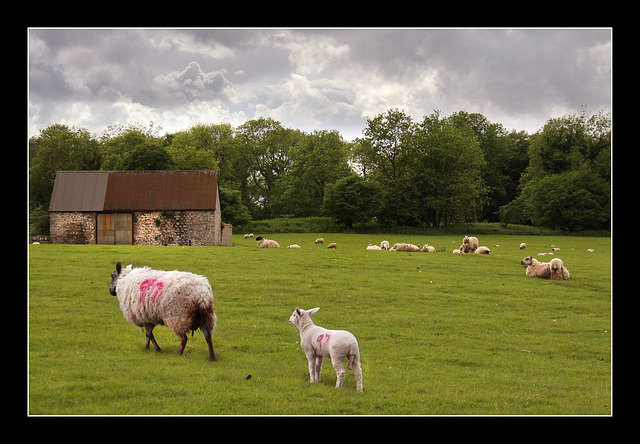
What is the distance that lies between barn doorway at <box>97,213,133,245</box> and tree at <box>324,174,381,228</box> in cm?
2940

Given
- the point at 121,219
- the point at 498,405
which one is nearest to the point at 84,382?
the point at 498,405

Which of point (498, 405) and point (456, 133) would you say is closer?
point (498, 405)

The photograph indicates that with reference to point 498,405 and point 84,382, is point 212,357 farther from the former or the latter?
point 498,405

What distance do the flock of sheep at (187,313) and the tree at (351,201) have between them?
183 ft

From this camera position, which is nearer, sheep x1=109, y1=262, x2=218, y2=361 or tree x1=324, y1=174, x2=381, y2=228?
sheep x1=109, y1=262, x2=218, y2=361

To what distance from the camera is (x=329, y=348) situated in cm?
874

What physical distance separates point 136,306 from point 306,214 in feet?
207

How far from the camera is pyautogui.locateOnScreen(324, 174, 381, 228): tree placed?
67.5 meters

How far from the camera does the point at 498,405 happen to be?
880 cm

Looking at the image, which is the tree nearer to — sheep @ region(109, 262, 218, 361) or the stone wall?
the stone wall

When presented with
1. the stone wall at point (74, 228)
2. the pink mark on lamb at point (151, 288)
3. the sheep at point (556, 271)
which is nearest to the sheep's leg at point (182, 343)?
the pink mark on lamb at point (151, 288)

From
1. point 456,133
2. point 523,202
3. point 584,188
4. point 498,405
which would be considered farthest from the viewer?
point 456,133

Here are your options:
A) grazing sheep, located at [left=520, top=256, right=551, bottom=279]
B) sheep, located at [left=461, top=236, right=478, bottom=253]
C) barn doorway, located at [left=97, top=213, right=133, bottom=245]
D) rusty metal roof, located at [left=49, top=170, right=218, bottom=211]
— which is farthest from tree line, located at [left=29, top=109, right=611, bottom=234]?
grazing sheep, located at [left=520, top=256, right=551, bottom=279]

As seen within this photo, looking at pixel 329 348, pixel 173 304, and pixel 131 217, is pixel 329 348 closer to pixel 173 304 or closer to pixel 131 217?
pixel 173 304
